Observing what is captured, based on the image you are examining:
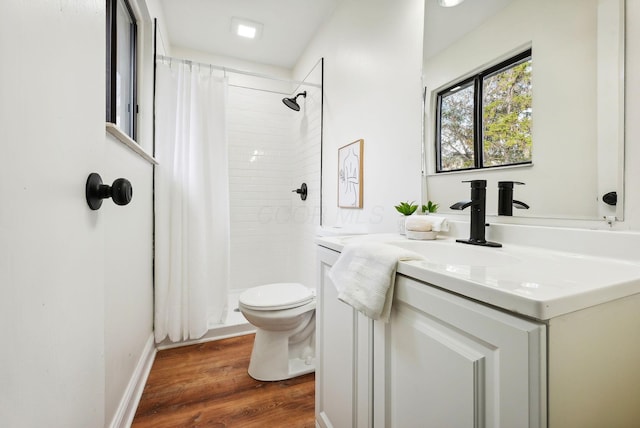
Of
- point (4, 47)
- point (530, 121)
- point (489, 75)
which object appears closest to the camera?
point (4, 47)

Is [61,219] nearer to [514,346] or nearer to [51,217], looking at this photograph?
[51,217]

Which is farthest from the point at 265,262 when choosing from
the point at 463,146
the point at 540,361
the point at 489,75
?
the point at 540,361

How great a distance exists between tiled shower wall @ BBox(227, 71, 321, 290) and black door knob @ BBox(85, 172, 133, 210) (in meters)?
2.23

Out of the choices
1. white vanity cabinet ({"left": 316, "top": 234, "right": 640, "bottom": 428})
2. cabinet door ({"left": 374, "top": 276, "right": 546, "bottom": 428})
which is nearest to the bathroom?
white vanity cabinet ({"left": 316, "top": 234, "right": 640, "bottom": 428})

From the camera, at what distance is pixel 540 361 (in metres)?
0.42

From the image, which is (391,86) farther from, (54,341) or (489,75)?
(54,341)

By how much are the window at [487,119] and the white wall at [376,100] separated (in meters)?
0.14

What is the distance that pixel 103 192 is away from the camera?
568mm

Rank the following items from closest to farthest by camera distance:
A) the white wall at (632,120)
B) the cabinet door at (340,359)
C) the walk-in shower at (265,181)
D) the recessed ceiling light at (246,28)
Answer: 1. the white wall at (632,120)
2. the cabinet door at (340,359)
3. the recessed ceiling light at (246,28)
4. the walk-in shower at (265,181)

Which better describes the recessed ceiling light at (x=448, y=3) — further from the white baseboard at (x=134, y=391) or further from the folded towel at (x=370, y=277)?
the white baseboard at (x=134, y=391)

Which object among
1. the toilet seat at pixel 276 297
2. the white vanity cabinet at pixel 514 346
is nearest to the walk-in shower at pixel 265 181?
the toilet seat at pixel 276 297

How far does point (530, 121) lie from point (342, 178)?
1.23 m

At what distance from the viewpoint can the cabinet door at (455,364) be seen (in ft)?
1.44

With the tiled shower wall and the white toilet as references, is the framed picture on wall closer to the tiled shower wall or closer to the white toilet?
the white toilet
